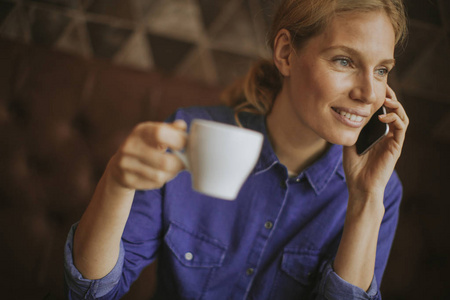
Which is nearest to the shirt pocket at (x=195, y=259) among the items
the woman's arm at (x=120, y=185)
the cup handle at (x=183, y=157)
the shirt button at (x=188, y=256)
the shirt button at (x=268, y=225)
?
the shirt button at (x=188, y=256)

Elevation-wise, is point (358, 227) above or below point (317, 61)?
below

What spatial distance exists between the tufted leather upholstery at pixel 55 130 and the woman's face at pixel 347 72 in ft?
→ 1.51

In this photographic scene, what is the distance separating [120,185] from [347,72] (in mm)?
452

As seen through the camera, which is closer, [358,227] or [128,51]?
[358,227]

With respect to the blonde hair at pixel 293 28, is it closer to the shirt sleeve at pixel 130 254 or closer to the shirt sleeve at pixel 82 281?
the shirt sleeve at pixel 130 254

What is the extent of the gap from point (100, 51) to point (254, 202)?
822 mm

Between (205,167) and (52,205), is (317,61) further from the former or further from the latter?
(52,205)

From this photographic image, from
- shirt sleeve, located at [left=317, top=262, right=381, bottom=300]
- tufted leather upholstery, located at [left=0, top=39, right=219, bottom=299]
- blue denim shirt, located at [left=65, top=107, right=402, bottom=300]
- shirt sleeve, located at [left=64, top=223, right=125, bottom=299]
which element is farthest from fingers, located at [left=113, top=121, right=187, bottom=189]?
tufted leather upholstery, located at [left=0, top=39, right=219, bottom=299]

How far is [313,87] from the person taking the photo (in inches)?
26.8

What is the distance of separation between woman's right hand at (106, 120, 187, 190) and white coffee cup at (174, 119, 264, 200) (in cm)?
2

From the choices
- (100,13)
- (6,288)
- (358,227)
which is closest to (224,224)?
(358,227)

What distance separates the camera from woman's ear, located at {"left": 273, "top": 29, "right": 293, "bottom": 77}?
2.52 ft

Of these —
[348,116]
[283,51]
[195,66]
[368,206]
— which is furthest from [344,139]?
[195,66]

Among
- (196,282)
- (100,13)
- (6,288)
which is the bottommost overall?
(6,288)
